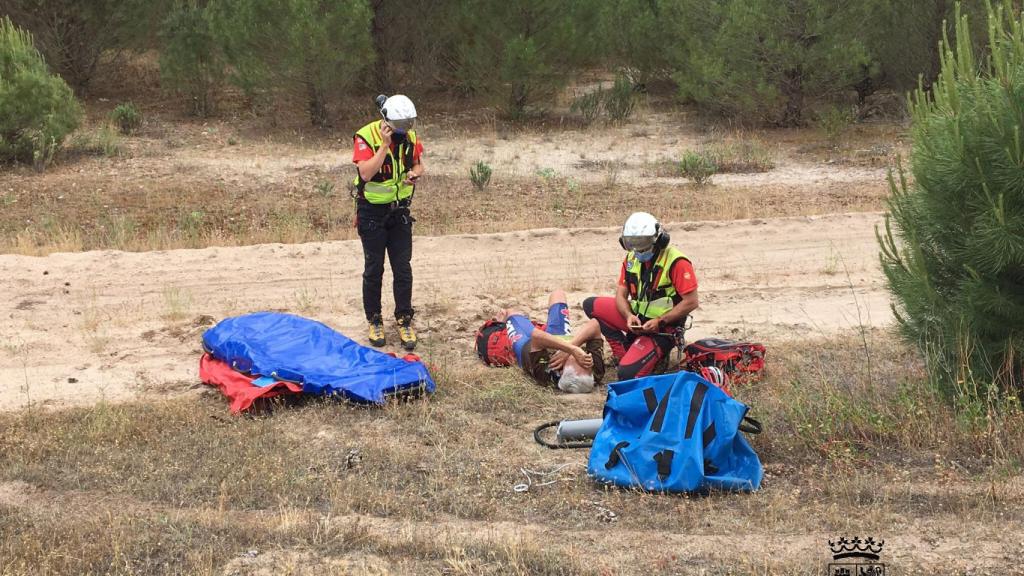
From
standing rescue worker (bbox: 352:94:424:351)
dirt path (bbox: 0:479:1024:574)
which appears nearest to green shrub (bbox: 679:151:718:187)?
standing rescue worker (bbox: 352:94:424:351)

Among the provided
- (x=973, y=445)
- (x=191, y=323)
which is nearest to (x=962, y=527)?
(x=973, y=445)

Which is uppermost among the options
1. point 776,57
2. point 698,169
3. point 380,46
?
point 380,46

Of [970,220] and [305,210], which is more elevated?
[970,220]

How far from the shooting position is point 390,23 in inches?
898

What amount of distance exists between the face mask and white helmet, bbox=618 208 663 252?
0.23 ft

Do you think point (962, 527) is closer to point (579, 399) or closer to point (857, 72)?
point (579, 399)

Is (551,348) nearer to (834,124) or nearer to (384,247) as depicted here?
(384,247)

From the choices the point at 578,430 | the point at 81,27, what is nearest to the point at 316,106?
the point at 81,27

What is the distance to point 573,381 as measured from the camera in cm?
781

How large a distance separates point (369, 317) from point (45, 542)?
151 inches

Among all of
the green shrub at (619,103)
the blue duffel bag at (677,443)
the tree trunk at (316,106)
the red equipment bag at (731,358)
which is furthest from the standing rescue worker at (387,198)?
the green shrub at (619,103)

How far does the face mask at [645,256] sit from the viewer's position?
25.0 feet

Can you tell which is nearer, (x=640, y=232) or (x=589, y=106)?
(x=640, y=232)

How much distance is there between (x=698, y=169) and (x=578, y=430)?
10332 mm
